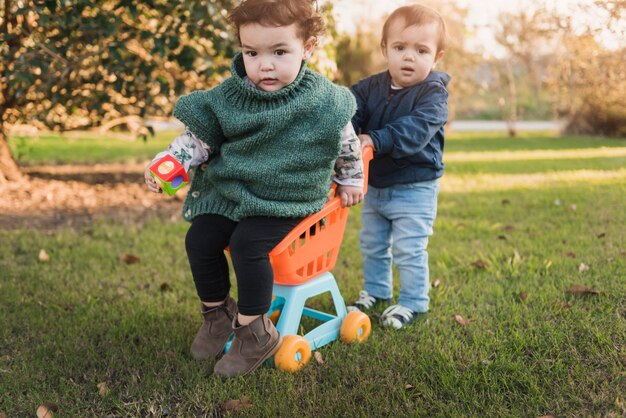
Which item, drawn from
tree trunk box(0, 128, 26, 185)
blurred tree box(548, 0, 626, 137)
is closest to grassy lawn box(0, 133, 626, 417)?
tree trunk box(0, 128, 26, 185)

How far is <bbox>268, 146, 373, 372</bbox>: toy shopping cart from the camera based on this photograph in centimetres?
236

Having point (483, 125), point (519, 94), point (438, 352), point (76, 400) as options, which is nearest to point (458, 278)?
point (438, 352)

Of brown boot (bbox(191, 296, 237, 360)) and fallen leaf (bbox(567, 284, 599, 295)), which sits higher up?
brown boot (bbox(191, 296, 237, 360))

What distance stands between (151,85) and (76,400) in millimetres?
3772

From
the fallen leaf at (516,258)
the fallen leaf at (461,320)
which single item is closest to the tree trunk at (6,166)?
the fallen leaf at (516,258)

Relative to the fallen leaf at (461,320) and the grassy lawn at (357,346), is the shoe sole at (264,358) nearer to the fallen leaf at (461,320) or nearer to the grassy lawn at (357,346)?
the grassy lawn at (357,346)

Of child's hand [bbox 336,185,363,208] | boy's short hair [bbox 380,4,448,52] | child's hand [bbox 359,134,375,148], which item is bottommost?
child's hand [bbox 336,185,363,208]

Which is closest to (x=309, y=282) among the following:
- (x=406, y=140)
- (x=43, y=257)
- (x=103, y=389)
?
(x=406, y=140)

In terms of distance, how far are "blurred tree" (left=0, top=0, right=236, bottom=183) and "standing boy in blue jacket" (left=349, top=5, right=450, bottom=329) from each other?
1936 mm

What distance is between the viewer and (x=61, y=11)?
4508 millimetres

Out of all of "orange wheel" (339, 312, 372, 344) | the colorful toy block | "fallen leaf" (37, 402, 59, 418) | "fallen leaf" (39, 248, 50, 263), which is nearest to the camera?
"fallen leaf" (37, 402, 59, 418)

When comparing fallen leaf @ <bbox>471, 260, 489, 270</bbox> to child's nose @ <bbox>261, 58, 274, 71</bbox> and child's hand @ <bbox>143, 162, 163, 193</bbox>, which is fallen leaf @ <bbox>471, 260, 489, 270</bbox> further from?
child's hand @ <bbox>143, 162, 163, 193</bbox>

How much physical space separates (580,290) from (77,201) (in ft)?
13.5

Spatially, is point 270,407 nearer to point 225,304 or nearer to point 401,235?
point 225,304
